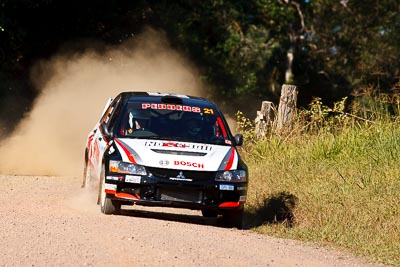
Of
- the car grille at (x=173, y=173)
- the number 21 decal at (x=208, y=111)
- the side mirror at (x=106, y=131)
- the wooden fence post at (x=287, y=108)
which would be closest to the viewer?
the car grille at (x=173, y=173)

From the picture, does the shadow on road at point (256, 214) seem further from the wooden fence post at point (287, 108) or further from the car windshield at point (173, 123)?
the wooden fence post at point (287, 108)

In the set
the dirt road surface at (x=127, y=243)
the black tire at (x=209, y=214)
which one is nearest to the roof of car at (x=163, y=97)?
the black tire at (x=209, y=214)

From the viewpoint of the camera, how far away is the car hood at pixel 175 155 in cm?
1282

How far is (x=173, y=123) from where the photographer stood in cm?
1402

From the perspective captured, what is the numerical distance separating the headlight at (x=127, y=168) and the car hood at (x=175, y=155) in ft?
0.18

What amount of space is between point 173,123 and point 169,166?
1353 mm

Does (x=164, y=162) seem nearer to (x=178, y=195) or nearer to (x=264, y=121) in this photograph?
(x=178, y=195)

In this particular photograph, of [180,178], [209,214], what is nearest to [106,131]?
[180,178]

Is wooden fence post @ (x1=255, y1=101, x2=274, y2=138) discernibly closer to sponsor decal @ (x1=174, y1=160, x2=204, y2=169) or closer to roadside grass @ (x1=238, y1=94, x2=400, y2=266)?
roadside grass @ (x1=238, y1=94, x2=400, y2=266)

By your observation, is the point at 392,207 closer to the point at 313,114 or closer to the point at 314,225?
the point at 314,225

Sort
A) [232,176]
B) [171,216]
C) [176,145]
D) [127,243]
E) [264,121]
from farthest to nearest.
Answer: [264,121], [171,216], [176,145], [232,176], [127,243]

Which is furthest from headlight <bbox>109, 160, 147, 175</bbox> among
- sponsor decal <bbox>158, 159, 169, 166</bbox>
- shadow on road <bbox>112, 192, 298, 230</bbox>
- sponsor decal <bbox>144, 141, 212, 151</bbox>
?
shadow on road <bbox>112, 192, 298, 230</bbox>

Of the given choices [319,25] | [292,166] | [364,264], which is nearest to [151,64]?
[292,166]

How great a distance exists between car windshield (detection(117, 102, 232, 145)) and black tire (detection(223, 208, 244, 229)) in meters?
0.97
